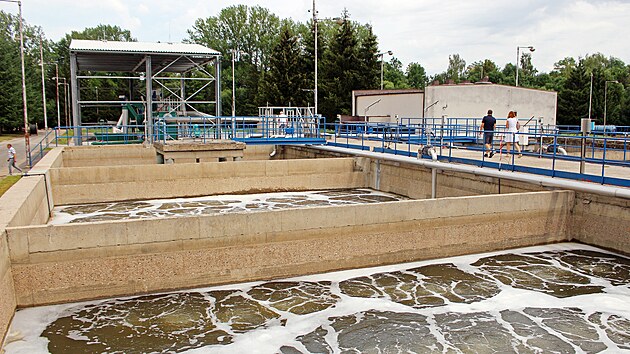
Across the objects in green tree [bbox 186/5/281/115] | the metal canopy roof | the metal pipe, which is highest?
green tree [bbox 186/5/281/115]

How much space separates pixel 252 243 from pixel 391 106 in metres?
27.0

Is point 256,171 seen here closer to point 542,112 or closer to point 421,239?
point 421,239

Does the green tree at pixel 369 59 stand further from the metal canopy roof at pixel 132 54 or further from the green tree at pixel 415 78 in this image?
the green tree at pixel 415 78

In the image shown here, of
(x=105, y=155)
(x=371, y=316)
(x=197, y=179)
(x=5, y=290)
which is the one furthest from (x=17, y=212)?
(x=105, y=155)

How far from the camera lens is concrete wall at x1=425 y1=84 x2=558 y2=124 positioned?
34.5m

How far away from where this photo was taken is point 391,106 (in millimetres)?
37375

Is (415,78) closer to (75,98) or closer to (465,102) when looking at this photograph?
(465,102)

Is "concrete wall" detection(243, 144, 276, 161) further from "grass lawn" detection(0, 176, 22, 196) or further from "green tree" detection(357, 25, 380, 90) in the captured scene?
"green tree" detection(357, 25, 380, 90)

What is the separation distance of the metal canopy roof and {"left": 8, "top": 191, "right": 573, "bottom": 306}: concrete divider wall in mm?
20217

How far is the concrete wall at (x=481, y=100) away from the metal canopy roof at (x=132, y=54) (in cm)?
1284

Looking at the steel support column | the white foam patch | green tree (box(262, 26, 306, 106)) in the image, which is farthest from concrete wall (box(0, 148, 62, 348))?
green tree (box(262, 26, 306, 106))

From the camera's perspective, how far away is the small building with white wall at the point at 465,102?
3453 centimetres

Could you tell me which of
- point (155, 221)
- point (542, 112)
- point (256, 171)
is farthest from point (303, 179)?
point (542, 112)

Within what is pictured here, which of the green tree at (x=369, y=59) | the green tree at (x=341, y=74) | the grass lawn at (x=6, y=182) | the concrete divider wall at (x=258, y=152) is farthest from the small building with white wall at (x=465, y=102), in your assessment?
the grass lawn at (x=6, y=182)
